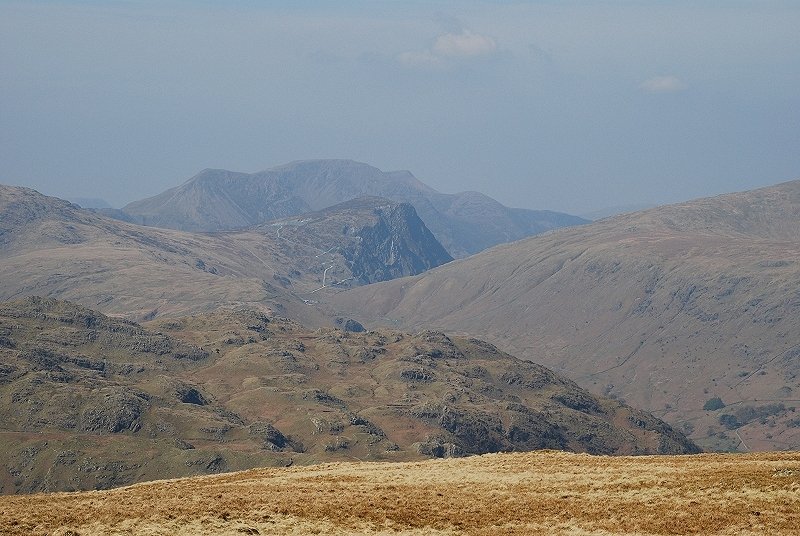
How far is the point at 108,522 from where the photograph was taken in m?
57.6

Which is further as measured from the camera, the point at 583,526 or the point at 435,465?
the point at 435,465

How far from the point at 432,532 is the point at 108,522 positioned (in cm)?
1925

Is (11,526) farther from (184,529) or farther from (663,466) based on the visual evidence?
(663,466)

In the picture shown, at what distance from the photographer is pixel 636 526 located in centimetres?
5869

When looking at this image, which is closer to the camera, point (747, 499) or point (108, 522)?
point (108, 522)

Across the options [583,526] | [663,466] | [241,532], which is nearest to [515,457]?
[663,466]

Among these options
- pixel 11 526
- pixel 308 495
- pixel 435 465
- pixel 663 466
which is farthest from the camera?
pixel 435 465

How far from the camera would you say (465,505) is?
6544 cm

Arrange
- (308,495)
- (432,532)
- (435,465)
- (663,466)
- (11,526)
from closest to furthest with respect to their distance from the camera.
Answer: (11,526) → (432,532) → (308,495) → (663,466) → (435,465)

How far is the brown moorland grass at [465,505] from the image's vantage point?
58.0m

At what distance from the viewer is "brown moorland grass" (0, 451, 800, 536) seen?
2285 inches

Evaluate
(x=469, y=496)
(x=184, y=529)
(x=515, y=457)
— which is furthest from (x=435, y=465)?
(x=184, y=529)

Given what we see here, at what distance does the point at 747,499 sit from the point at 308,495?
28886 mm

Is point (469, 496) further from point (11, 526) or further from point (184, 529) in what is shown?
point (11, 526)
